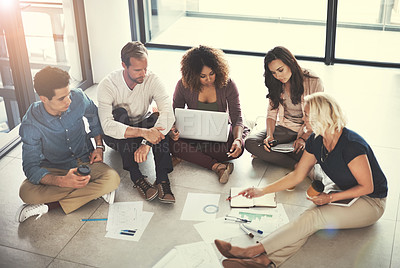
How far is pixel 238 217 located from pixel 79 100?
1396mm

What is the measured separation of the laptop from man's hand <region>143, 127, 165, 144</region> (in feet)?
0.80

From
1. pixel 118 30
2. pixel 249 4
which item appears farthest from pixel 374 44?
pixel 118 30

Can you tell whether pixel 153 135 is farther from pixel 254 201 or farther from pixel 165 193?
pixel 254 201

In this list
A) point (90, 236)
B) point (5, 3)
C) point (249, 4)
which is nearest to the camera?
point (90, 236)

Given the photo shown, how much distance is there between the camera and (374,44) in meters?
5.87

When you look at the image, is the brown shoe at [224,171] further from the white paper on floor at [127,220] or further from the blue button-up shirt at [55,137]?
the blue button-up shirt at [55,137]

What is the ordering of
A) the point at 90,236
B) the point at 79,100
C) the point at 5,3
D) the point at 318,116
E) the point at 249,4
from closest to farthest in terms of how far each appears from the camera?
the point at 318,116, the point at 90,236, the point at 79,100, the point at 5,3, the point at 249,4

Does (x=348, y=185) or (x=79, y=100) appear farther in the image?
(x=79, y=100)

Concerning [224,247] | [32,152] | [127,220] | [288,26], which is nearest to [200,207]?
[127,220]

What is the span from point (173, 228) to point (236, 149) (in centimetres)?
85

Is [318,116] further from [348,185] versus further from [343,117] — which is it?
[348,185]

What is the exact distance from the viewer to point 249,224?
3.44m

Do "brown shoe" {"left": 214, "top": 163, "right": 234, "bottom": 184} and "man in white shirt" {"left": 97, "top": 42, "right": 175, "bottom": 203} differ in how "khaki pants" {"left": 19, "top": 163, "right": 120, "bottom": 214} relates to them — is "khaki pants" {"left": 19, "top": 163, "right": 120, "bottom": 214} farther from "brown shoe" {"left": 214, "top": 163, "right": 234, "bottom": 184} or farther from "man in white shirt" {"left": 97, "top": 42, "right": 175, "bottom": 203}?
"brown shoe" {"left": 214, "top": 163, "right": 234, "bottom": 184}

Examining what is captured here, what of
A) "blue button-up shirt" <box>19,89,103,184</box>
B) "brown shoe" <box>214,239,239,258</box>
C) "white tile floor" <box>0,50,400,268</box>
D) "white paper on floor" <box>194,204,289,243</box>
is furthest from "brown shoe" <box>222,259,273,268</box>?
"blue button-up shirt" <box>19,89,103,184</box>
